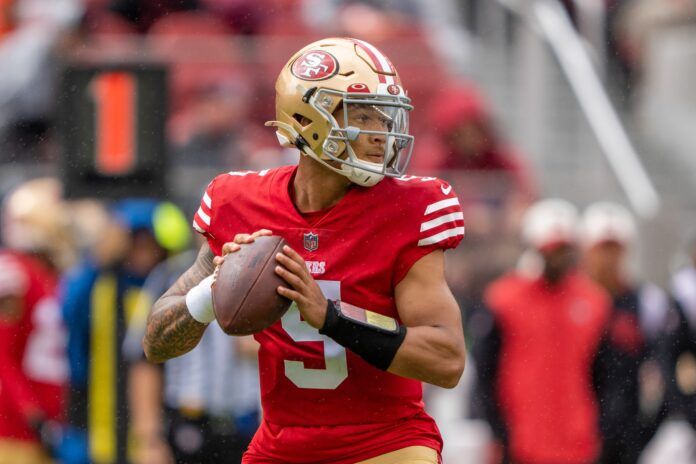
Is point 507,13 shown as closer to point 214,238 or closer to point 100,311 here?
point 100,311

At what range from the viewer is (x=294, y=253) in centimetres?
383

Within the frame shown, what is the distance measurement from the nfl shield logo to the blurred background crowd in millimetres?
3281

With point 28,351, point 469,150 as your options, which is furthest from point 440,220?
point 469,150

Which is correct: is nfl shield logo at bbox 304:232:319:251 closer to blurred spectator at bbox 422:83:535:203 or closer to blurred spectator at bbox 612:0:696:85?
blurred spectator at bbox 422:83:535:203

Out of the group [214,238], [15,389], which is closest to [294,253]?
[214,238]

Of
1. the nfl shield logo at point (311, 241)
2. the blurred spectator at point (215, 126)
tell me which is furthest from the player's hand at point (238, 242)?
the blurred spectator at point (215, 126)

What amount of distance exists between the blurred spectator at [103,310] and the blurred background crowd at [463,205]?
13 mm

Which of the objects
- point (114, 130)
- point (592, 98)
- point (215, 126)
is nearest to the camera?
point (114, 130)

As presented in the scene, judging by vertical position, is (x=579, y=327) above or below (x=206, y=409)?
above

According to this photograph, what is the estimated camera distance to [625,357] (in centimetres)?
766

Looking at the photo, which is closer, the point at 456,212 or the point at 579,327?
the point at 456,212

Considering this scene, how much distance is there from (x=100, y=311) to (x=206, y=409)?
0.74 meters

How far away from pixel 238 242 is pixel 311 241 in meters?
0.23

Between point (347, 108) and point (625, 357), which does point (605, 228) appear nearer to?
point (625, 357)
